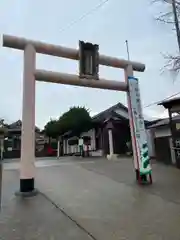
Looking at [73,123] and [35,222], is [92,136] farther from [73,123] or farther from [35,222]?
[35,222]

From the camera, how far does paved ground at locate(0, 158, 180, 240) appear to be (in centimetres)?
397

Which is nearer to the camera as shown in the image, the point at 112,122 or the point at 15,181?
the point at 15,181

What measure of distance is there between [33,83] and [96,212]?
14.2 ft

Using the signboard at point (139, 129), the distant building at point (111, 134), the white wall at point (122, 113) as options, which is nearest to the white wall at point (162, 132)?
the distant building at point (111, 134)

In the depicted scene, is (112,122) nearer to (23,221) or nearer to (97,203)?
(97,203)

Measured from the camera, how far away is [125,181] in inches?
336

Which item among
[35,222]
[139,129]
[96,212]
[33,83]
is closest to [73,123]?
[139,129]

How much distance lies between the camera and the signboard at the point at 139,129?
27.2 ft

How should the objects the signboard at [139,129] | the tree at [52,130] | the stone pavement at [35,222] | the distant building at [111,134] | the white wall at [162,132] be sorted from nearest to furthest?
1. the stone pavement at [35,222]
2. the signboard at [139,129]
3. the white wall at [162,132]
4. the distant building at [111,134]
5. the tree at [52,130]

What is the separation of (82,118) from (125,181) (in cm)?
2041

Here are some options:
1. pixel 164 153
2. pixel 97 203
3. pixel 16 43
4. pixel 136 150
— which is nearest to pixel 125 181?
pixel 136 150

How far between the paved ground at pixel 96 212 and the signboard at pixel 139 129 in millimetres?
668

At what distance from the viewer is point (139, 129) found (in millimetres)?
8555

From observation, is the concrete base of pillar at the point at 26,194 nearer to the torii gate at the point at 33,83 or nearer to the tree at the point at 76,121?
the torii gate at the point at 33,83
